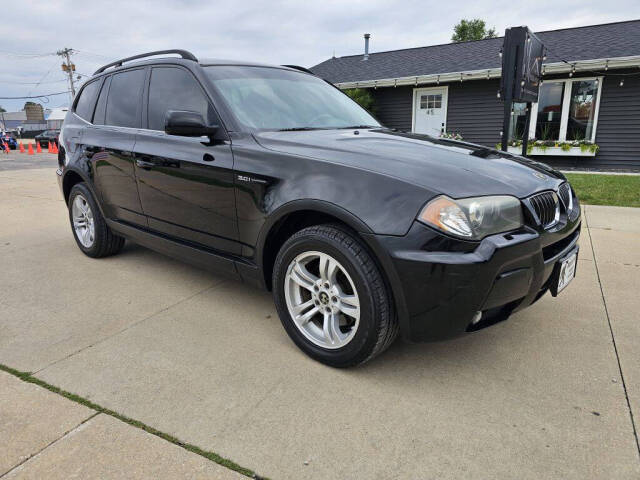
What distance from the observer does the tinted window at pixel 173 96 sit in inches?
117

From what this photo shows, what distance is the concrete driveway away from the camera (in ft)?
6.01

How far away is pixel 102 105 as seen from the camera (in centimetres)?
405

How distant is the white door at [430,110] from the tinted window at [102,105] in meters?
11.7

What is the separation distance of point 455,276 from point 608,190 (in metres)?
7.59

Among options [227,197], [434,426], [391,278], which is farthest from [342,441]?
[227,197]

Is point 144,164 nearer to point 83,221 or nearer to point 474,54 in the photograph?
point 83,221

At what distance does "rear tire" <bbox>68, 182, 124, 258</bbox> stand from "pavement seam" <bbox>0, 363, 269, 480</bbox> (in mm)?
1897

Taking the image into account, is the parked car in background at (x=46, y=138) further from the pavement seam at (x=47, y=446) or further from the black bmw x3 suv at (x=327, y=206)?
the pavement seam at (x=47, y=446)

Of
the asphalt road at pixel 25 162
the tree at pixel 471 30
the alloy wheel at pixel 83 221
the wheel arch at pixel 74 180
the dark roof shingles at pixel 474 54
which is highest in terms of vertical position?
the tree at pixel 471 30

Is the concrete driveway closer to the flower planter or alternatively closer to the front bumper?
the front bumper

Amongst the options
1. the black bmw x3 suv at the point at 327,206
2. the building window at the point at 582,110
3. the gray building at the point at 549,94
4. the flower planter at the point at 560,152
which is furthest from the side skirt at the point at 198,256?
the building window at the point at 582,110

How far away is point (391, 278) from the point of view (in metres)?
2.07

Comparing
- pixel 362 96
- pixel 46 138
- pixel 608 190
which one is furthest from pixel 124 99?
pixel 46 138

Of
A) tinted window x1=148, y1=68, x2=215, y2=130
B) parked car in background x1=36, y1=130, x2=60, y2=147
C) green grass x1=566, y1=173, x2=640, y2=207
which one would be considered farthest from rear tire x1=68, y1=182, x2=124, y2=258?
parked car in background x1=36, y1=130, x2=60, y2=147
